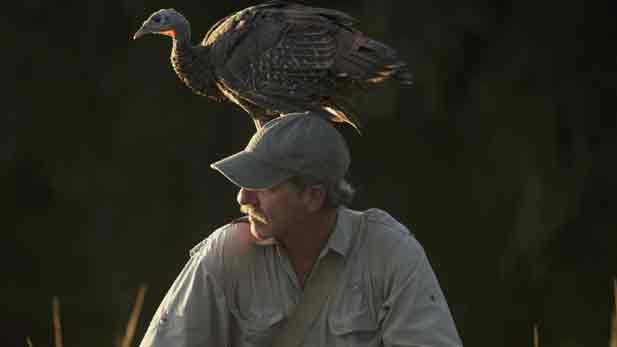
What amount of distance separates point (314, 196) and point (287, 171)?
10cm

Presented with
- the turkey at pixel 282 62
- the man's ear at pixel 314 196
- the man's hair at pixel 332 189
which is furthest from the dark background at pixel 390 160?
the man's ear at pixel 314 196

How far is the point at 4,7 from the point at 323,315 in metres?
6.53

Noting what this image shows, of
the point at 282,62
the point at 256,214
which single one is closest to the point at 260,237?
the point at 256,214

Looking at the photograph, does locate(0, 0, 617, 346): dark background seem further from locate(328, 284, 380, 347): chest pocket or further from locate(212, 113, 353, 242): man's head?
locate(328, 284, 380, 347): chest pocket

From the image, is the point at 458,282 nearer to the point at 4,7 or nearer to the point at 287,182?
the point at 4,7

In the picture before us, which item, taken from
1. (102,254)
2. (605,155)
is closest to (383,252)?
(605,155)

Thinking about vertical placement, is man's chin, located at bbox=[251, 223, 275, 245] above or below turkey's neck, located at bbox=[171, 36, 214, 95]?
below

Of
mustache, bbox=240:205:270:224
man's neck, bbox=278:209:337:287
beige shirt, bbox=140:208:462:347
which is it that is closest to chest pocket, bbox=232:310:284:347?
beige shirt, bbox=140:208:462:347

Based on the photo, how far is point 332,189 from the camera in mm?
3582

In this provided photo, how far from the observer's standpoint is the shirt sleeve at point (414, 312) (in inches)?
134

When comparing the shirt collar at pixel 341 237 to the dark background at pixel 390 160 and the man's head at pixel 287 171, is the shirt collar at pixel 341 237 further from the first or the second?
the dark background at pixel 390 160

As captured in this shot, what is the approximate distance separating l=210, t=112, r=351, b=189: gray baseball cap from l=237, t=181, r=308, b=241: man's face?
4cm

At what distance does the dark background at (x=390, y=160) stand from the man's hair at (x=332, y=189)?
4.76 m

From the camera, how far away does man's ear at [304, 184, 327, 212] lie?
3.53m
